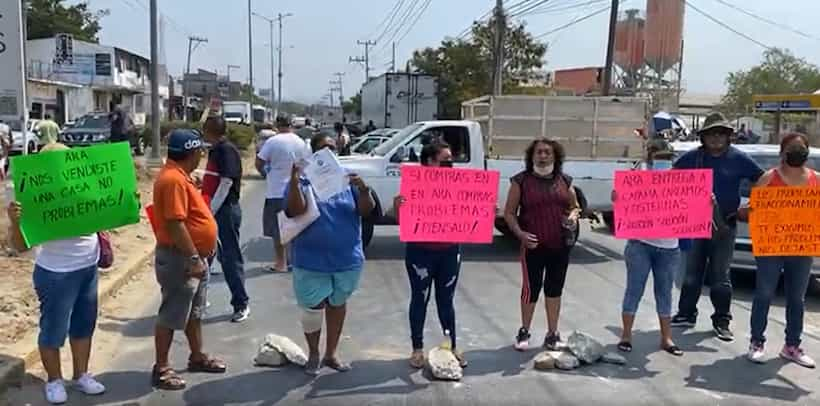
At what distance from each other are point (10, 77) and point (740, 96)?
83.8 metres

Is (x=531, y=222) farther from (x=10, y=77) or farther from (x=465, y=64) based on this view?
(x=465, y=64)

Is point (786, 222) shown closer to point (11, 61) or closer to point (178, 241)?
point (178, 241)

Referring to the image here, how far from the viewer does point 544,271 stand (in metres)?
6.31

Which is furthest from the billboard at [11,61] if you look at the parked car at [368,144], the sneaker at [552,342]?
the parked car at [368,144]

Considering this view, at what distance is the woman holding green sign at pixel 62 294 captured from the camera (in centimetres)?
494

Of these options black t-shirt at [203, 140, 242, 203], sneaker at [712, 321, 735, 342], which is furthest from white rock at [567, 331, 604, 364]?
black t-shirt at [203, 140, 242, 203]

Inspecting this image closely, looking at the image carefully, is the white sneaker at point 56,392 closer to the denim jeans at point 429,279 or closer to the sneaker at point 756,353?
the denim jeans at point 429,279

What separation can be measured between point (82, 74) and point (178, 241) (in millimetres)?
60090

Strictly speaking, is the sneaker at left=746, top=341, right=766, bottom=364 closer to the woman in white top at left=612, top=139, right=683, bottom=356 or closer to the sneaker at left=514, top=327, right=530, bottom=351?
the woman in white top at left=612, top=139, right=683, bottom=356

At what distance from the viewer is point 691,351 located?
6582 mm

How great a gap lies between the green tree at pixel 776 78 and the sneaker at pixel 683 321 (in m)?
79.1

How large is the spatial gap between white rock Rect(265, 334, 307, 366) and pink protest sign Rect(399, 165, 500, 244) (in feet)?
3.75

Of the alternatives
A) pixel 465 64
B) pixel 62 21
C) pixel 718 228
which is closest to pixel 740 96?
pixel 465 64

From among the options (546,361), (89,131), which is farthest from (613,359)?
(89,131)
